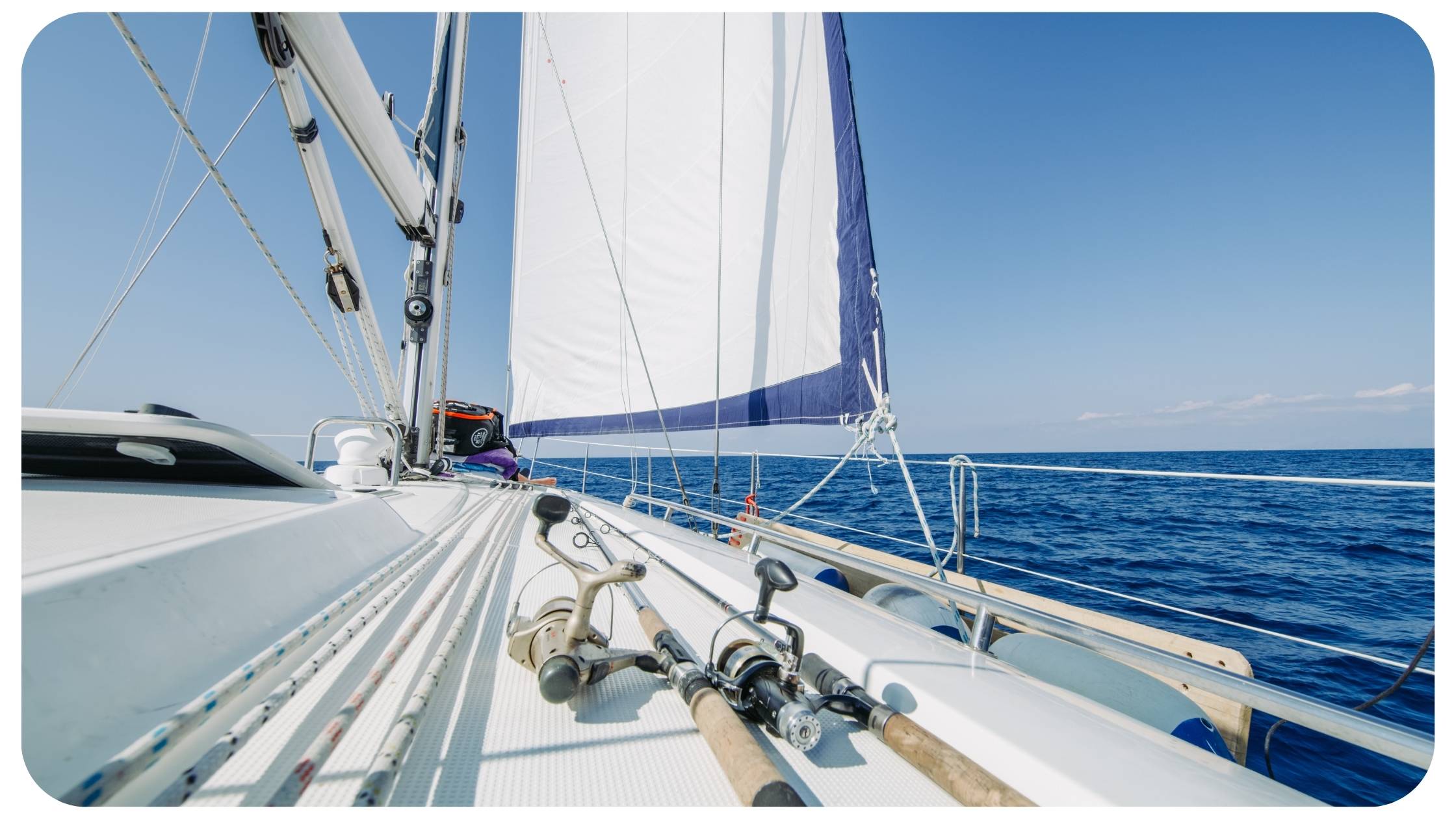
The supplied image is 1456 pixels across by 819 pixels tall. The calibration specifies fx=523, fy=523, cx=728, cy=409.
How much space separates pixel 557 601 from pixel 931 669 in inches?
31.5

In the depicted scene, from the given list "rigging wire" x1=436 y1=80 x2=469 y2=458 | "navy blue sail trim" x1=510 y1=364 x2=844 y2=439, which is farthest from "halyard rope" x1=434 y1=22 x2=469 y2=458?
"navy blue sail trim" x1=510 y1=364 x2=844 y2=439

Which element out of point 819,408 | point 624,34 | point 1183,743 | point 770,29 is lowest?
point 1183,743

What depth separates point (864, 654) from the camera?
3.67 ft

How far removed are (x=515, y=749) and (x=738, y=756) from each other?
1.33 ft

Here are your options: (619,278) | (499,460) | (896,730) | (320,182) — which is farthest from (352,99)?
(499,460)

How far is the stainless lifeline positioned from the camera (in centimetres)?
65

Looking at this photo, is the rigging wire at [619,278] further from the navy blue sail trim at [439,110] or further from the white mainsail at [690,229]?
the navy blue sail trim at [439,110]

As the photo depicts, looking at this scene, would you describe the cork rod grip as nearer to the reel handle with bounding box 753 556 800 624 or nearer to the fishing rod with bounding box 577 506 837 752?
the fishing rod with bounding box 577 506 837 752

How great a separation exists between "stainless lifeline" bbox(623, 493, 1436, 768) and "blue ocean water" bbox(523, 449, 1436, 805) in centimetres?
61

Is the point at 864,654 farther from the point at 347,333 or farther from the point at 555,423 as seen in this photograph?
the point at 555,423

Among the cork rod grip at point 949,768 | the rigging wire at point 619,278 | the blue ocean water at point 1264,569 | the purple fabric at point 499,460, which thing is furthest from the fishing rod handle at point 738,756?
the purple fabric at point 499,460

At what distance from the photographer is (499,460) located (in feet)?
22.5

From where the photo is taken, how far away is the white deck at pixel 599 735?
0.71 metres

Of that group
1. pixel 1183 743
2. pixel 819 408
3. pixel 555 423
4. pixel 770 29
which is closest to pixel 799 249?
pixel 819 408
